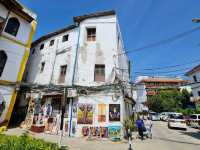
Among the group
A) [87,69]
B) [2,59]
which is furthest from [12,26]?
[87,69]

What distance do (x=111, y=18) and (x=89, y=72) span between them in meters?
7.11

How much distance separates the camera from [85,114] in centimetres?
1332

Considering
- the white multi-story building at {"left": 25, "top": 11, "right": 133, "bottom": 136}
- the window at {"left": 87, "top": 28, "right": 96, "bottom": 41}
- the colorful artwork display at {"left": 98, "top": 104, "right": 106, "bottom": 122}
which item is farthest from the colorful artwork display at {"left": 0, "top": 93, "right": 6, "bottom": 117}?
the window at {"left": 87, "top": 28, "right": 96, "bottom": 41}

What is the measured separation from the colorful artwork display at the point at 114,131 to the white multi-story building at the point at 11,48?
10.5 metres

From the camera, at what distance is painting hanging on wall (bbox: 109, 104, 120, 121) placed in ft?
42.8

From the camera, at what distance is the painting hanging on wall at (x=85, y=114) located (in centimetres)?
1315

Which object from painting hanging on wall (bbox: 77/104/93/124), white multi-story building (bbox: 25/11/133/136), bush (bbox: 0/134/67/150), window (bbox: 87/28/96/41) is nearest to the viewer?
bush (bbox: 0/134/67/150)

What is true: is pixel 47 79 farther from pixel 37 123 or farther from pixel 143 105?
pixel 143 105

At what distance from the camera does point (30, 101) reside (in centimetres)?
1705

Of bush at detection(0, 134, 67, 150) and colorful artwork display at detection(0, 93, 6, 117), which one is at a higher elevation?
colorful artwork display at detection(0, 93, 6, 117)

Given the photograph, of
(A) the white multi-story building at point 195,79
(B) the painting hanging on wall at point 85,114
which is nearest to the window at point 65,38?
(B) the painting hanging on wall at point 85,114

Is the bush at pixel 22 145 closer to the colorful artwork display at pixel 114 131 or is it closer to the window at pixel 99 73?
the colorful artwork display at pixel 114 131

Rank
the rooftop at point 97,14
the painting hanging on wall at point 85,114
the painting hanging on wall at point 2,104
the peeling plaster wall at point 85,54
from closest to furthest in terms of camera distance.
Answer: the painting hanging on wall at point 85,114 → the painting hanging on wall at point 2,104 → the peeling plaster wall at point 85,54 → the rooftop at point 97,14

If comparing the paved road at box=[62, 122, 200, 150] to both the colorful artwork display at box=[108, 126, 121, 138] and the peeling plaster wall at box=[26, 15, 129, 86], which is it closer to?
the colorful artwork display at box=[108, 126, 121, 138]
